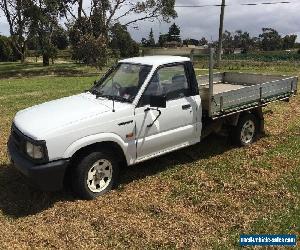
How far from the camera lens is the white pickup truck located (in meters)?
5.57

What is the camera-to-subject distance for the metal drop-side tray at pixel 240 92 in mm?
7359

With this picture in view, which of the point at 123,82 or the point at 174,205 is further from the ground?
the point at 123,82

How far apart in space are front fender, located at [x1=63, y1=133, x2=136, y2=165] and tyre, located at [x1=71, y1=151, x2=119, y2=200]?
20 cm

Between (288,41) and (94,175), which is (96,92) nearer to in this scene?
(94,175)

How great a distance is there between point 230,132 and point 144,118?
2602mm

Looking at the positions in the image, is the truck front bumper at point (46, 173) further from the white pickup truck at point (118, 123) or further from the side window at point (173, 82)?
the side window at point (173, 82)

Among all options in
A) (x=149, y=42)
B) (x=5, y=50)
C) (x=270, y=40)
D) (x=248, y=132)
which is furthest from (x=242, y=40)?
(x=248, y=132)

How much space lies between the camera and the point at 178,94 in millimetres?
6895

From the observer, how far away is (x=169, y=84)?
6828 mm

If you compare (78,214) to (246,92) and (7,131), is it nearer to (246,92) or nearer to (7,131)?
(246,92)

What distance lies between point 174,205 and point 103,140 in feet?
4.67

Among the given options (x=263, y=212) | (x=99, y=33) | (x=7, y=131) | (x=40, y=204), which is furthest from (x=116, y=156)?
(x=99, y=33)

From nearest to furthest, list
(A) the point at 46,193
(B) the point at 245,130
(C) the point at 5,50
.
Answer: (A) the point at 46,193 < (B) the point at 245,130 < (C) the point at 5,50

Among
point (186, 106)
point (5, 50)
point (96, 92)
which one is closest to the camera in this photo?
point (186, 106)
